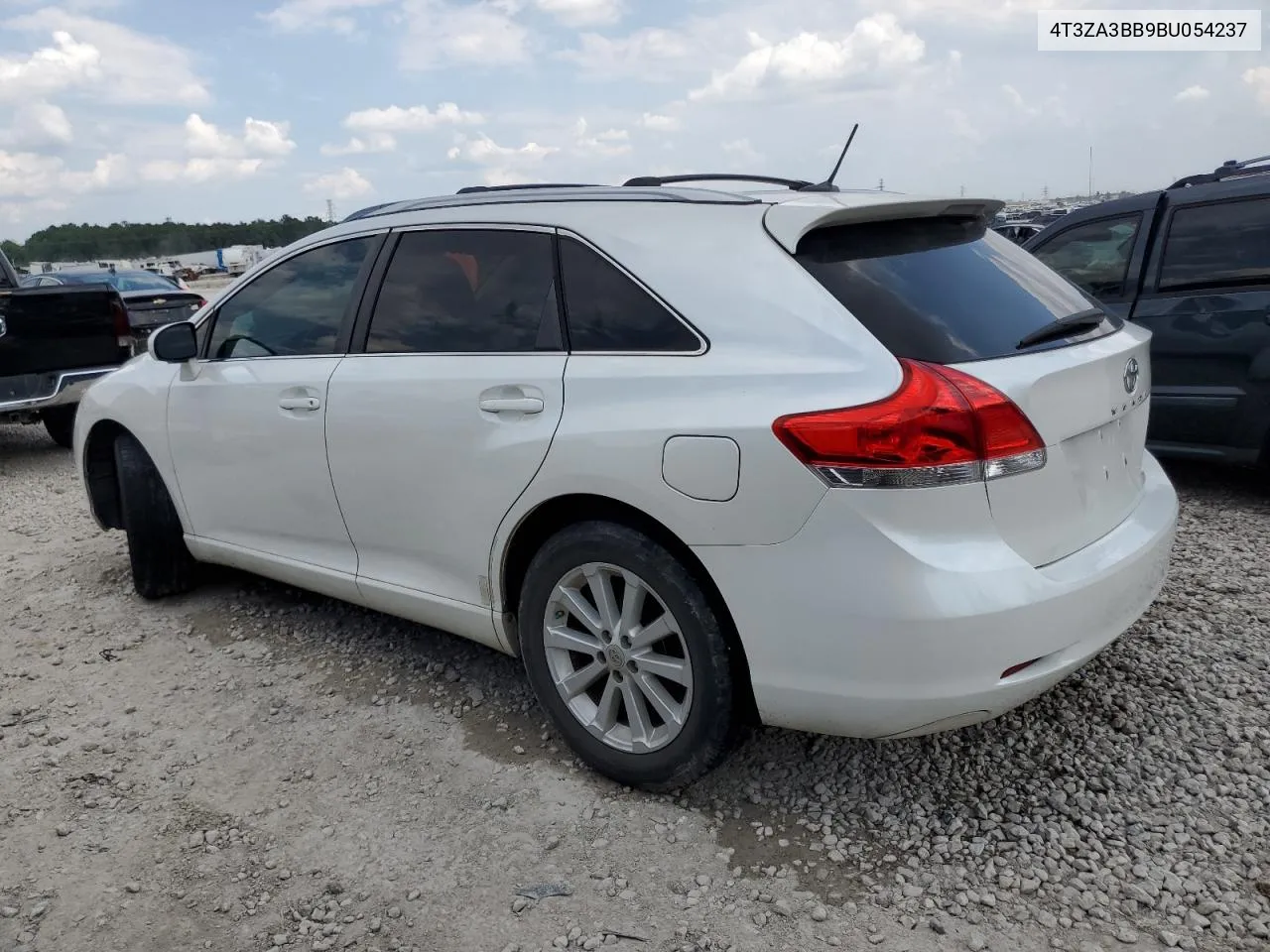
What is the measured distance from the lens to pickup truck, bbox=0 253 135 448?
7.72m

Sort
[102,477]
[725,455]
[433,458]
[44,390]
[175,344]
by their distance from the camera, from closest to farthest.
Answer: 1. [725,455]
2. [433,458]
3. [175,344]
4. [102,477]
5. [44,390]

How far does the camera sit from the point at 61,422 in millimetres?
8867

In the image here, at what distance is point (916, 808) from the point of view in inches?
108

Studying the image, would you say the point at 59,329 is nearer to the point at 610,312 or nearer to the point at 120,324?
the point at 120,324

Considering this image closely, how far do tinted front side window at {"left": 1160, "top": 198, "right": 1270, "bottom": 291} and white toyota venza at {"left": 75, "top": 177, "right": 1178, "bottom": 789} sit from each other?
107 inches

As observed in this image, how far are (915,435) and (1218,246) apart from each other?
403 cm

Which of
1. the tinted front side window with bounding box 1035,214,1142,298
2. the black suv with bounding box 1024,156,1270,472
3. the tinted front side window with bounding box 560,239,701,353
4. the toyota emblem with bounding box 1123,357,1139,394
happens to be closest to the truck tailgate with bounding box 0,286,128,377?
the tinted front side window with bounding box 560,239,701,353

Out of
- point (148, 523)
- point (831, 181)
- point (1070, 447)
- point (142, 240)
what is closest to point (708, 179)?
point (831, 181)

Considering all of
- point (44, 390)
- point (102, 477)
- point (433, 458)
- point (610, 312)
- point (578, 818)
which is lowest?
point (578, 818)

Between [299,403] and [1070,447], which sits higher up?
[299,403]

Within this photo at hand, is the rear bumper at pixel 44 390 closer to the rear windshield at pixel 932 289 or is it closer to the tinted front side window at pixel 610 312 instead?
the tinted front side window at pixel 610 312

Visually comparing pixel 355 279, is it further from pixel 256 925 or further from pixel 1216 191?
pixel 1216 191

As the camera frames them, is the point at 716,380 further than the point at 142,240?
No

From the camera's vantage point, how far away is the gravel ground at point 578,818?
238cm
